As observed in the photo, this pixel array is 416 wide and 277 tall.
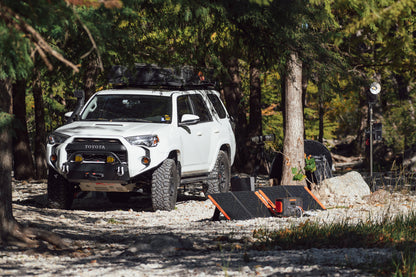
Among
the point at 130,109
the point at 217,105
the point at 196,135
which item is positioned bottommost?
the point at 196,135

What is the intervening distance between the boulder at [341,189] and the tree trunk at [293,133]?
42cm

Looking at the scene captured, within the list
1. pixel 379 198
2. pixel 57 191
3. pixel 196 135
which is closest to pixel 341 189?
pixel 379 198

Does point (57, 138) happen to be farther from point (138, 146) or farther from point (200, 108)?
point (200, 108)

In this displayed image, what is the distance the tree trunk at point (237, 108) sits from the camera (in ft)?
72.5

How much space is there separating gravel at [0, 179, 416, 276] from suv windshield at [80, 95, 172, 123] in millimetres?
1739

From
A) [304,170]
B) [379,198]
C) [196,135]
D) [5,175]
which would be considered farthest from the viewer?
[304,170]

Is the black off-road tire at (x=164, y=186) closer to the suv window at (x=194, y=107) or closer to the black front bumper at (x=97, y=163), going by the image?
the black front bumper at (x=97, y=163)

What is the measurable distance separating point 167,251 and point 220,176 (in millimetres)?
6714

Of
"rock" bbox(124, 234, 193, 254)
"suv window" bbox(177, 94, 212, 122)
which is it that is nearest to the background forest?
"suv window" bbox(177, 94, 212, 122)

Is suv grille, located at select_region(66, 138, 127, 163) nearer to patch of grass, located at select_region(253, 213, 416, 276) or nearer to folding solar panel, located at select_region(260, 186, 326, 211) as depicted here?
folding solar panel, located at select_region(260, 186, 326, 211)

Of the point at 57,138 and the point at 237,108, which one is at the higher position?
the point at 237,108

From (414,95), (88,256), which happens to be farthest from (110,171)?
(414,95)

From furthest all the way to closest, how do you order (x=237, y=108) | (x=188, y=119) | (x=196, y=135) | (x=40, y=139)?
1. (x=237, y=108)
2. (x=40, y=139)
3. (x=196, y=135)
4. (x=188, y=119)

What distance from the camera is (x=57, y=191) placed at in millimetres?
11898
